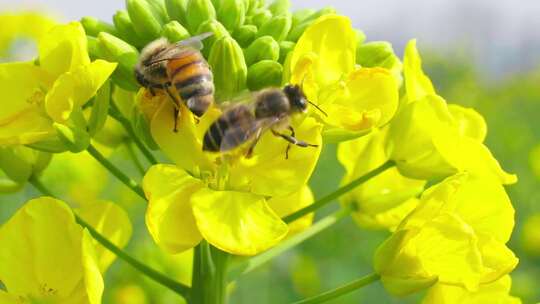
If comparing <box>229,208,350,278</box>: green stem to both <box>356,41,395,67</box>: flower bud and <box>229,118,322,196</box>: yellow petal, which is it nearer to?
<box>229,118,322,196</box>: yellow petal

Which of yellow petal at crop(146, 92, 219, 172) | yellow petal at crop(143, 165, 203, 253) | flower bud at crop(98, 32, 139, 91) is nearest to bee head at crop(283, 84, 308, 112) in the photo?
yellow petal at crop(146, 92, 219, 172)

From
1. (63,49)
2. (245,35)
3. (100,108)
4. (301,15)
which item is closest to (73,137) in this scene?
(100,108)

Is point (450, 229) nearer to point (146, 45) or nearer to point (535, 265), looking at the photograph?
point (146, 45)

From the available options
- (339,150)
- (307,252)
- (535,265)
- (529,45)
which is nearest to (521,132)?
(535,265)

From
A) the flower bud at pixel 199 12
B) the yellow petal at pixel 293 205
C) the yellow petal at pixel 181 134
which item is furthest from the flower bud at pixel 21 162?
the yellow petal at pixel 293 205

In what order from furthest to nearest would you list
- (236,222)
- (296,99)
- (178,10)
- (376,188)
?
(376,188) < (178,10) < (296,99) < (236,222)

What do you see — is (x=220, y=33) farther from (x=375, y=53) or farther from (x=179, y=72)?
(x=375, y=53)

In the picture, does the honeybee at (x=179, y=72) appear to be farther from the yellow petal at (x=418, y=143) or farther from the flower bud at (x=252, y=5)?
the yellow petal at (x=418, y=143)
